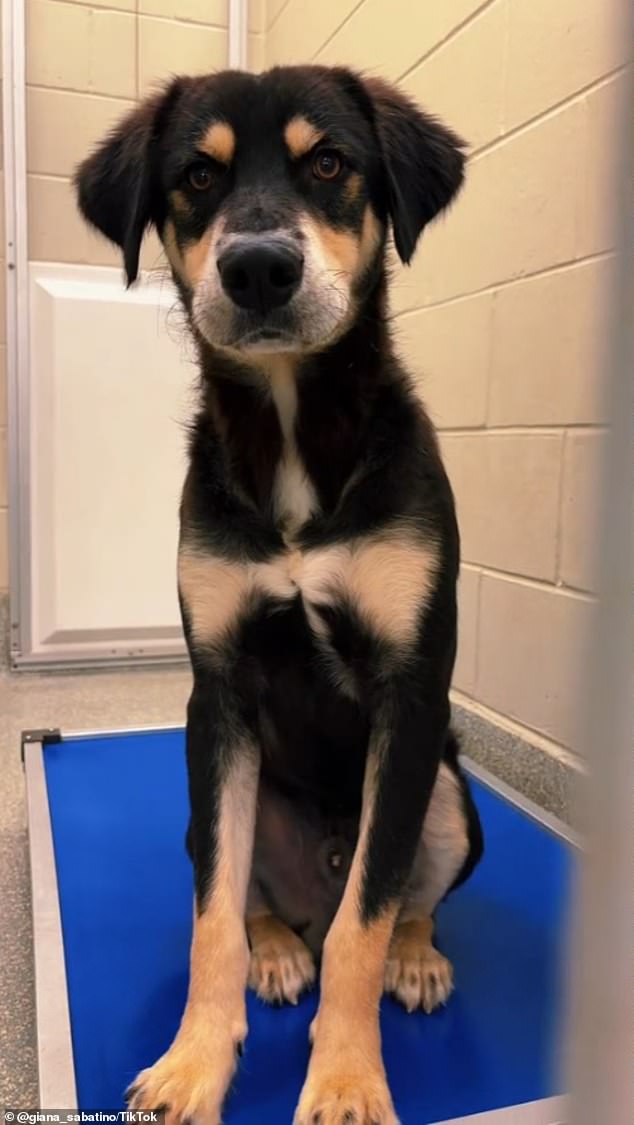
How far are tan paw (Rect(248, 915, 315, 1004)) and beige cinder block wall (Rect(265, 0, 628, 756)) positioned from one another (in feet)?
1.82

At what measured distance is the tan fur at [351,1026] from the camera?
0.96m

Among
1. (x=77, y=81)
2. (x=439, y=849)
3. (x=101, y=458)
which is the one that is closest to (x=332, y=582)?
(x=439, y=849)

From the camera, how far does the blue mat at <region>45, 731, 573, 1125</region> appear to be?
1.04 metres

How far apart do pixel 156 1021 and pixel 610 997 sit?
949mm

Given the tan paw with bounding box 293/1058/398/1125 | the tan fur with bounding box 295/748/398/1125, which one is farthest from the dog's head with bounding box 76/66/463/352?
the tan paw with bounding box 293/1058/398/1125

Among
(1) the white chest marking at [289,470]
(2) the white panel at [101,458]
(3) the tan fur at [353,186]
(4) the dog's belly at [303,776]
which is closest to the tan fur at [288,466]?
(1) the white chest marking at [289,470]

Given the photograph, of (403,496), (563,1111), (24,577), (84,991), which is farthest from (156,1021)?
(24,577)

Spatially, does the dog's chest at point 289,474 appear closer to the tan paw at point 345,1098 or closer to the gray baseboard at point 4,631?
the tan paw at point 345,1098

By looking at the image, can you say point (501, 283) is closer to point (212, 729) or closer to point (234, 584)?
point (234, 584)

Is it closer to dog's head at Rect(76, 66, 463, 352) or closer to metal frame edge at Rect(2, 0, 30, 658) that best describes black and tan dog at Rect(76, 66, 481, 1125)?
dog's head at Rect(76, 66, 463, 352)

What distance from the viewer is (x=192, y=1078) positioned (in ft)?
3.21

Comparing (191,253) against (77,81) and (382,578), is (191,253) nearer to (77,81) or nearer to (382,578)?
(382,578)

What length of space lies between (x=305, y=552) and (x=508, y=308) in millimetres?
909

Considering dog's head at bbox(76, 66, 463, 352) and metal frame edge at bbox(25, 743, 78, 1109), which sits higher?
dog's head at bbox(76, 66, 463, 352)
